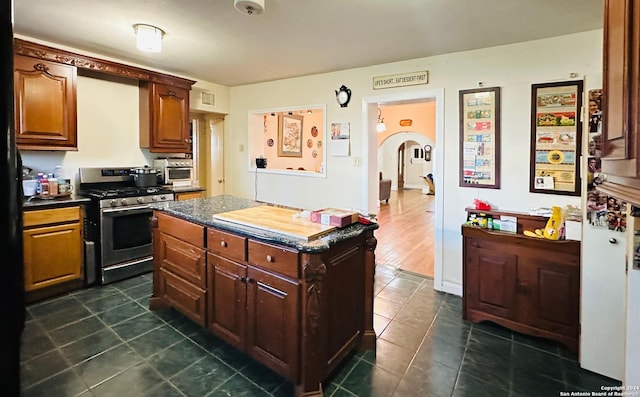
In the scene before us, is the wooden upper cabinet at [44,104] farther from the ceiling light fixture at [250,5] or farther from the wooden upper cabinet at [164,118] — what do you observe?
the ceiling light fixture at [250,5]

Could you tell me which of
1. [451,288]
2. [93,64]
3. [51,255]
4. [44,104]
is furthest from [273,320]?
[93,64]

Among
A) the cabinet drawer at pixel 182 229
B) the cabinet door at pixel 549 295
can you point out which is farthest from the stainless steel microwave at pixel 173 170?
the cabinet door at pixel 549 295

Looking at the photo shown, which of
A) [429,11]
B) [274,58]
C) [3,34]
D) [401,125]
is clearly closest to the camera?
[3,34]

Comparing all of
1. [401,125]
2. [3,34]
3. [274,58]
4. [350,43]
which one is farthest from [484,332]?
[401,125]

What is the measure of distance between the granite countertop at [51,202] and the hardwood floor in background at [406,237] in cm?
344

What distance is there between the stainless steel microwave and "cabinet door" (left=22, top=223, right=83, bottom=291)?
3.78 ft

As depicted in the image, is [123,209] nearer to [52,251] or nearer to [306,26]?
[52,251]

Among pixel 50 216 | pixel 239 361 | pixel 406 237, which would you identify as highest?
pixel 50 216

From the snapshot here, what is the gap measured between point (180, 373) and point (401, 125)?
862 cm

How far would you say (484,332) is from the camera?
2.60 metres

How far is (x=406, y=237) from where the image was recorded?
5645mm

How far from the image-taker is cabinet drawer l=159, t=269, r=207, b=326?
2369mm

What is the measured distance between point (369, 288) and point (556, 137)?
2106 mm

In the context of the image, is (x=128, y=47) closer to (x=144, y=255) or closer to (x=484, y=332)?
(x=144, y=255)
